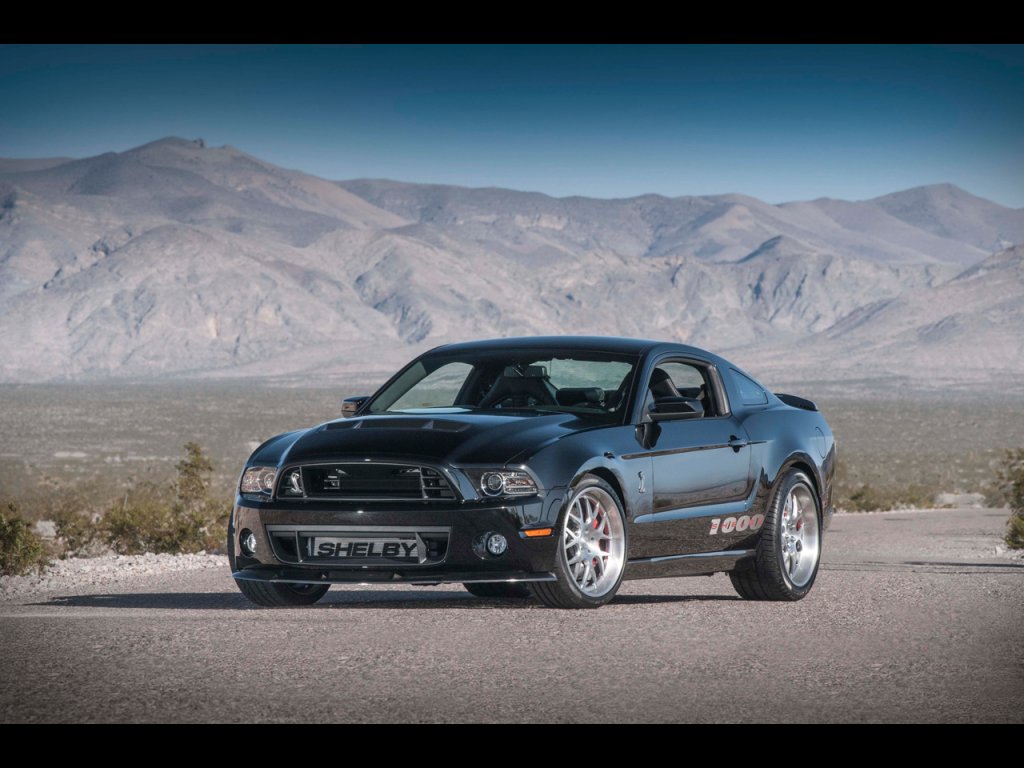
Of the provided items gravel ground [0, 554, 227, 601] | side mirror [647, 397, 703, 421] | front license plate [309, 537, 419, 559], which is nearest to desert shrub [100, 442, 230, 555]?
gravel ground [0, 554, 227, 601]

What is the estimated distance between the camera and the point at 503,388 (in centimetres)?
1064

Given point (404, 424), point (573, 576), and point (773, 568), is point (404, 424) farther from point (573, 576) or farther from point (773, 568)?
point (773, 568)

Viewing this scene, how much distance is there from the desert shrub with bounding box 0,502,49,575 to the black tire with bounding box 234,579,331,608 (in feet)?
15.0

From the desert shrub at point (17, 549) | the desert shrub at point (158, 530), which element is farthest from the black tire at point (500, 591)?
the desert shrub at point (158, 530)

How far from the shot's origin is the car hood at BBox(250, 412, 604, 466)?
369 inches

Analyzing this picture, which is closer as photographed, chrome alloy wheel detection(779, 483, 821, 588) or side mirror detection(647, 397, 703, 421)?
side mirror detection(647, 397, 703, 421)

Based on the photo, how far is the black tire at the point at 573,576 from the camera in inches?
371

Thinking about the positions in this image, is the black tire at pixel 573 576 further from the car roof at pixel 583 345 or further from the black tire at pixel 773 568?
the black tire at pixel 773 568

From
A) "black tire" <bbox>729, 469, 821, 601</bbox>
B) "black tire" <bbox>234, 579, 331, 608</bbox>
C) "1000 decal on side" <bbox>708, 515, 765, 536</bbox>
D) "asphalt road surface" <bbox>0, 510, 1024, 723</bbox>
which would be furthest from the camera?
"black tire" <bbox>729, 469, 821, 601</bbox>

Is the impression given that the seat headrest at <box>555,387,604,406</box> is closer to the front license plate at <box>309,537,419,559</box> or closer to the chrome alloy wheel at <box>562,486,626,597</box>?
the chrome alloy wheel at <box>562,486,626,597</box>

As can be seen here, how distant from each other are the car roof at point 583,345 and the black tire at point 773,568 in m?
1.07

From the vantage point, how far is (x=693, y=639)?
360 inches
